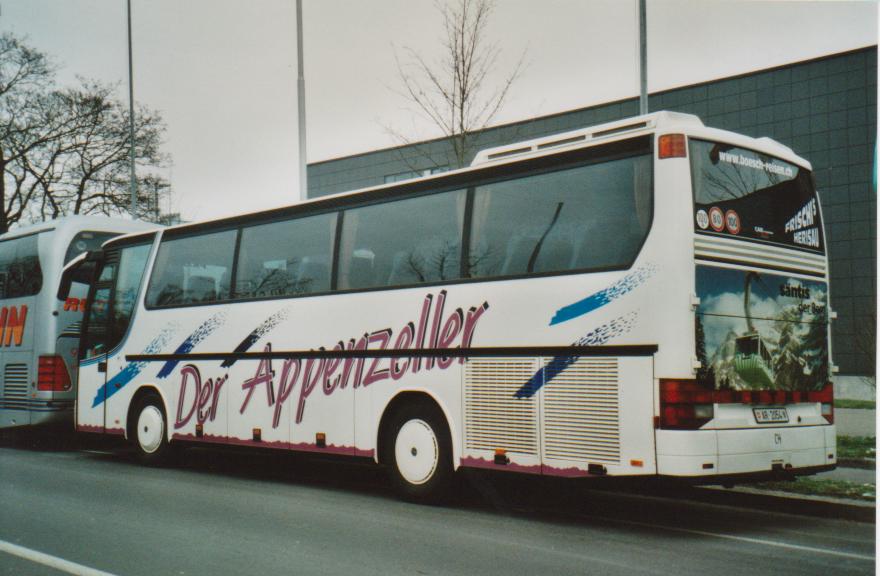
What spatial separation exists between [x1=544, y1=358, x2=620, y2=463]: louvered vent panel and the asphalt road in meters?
0.48

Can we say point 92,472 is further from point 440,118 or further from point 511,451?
point 440,118

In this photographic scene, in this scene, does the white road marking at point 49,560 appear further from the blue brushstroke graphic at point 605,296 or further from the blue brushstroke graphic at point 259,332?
the blue brushstroke graphic at point 259,332

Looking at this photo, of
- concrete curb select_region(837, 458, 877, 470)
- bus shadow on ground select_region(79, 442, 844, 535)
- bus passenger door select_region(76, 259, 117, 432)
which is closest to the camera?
bus shadow on ground select_region(79, 442, 844, 535)

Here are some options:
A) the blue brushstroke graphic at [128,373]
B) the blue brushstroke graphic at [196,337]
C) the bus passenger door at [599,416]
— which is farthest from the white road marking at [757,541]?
the blue brushstroke graphic at [128,373]

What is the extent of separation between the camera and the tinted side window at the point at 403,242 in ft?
31.1

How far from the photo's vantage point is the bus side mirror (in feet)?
47.4

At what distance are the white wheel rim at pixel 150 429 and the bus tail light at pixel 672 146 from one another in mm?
8273

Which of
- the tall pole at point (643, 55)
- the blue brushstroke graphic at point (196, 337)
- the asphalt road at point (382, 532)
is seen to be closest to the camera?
the asphalt road at point (382, 532)

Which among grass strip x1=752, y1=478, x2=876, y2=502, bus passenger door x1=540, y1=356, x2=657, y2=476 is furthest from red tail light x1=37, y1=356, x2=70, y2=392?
grass strip x1=752, y1=478, x2=876, y2=502

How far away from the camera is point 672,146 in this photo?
7762mm

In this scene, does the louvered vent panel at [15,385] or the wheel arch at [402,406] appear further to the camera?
the louvered vent panel at [15,385]

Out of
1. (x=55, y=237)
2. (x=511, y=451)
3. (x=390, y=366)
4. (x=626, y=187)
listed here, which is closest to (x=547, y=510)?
(x=511, y=451)

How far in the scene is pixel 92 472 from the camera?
12.0m

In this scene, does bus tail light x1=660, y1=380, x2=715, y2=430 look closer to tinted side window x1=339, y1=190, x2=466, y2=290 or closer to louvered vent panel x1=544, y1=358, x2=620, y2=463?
louvered vent panel x1=544, y1=358, x2=620, y2=463
